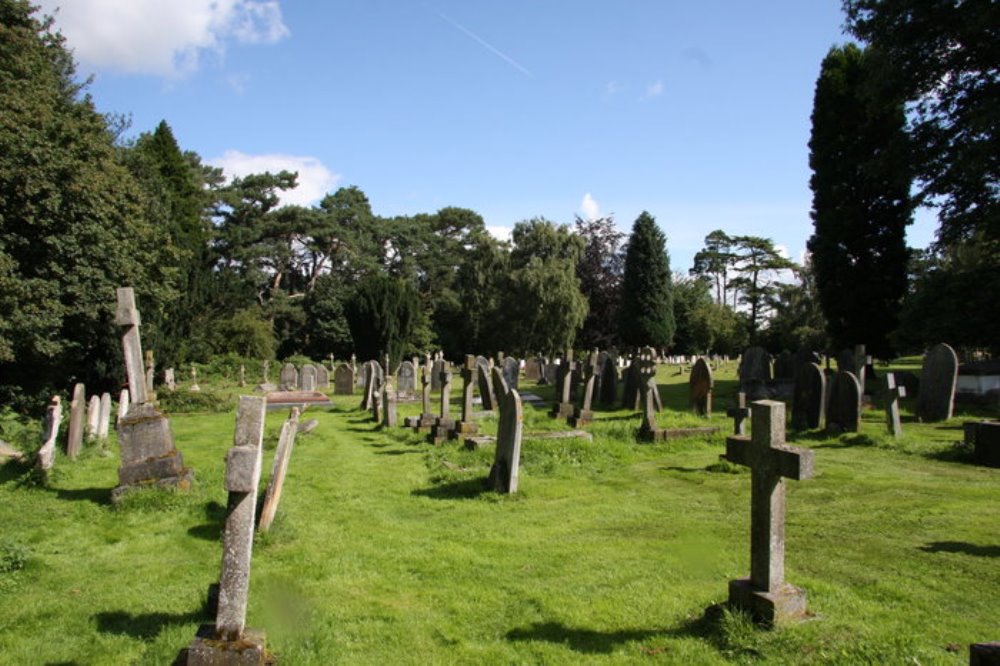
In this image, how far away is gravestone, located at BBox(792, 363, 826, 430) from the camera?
43.7ft

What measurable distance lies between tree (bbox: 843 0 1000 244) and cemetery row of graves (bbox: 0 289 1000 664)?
10.1m

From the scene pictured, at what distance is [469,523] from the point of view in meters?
7.53

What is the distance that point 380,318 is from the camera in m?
37.2

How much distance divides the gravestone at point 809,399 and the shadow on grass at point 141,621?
11.9 meters

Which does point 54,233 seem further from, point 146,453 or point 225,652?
point 225,652

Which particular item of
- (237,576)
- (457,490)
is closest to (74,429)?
(457,490)

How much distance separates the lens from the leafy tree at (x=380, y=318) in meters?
37.3

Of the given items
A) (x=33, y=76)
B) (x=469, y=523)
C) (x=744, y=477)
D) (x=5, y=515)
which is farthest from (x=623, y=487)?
(x=33, y=76)

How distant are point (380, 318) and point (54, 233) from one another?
20757 mm

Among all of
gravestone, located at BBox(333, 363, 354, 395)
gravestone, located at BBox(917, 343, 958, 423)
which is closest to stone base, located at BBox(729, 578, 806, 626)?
gravestone, located at BBox(917, 343, 958, 423)

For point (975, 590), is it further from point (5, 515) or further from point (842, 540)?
point (5, 515)

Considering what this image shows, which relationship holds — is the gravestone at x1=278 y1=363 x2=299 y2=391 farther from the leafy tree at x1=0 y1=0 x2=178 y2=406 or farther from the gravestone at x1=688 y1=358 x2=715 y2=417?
the gravestone at x1=688 y1=358 x2=715 y2=417

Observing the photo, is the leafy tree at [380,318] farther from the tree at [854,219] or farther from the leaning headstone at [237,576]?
the leaning headstone at [237,576]

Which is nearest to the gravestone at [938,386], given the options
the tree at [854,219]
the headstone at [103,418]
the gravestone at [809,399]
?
the gravestone at [809,399]
